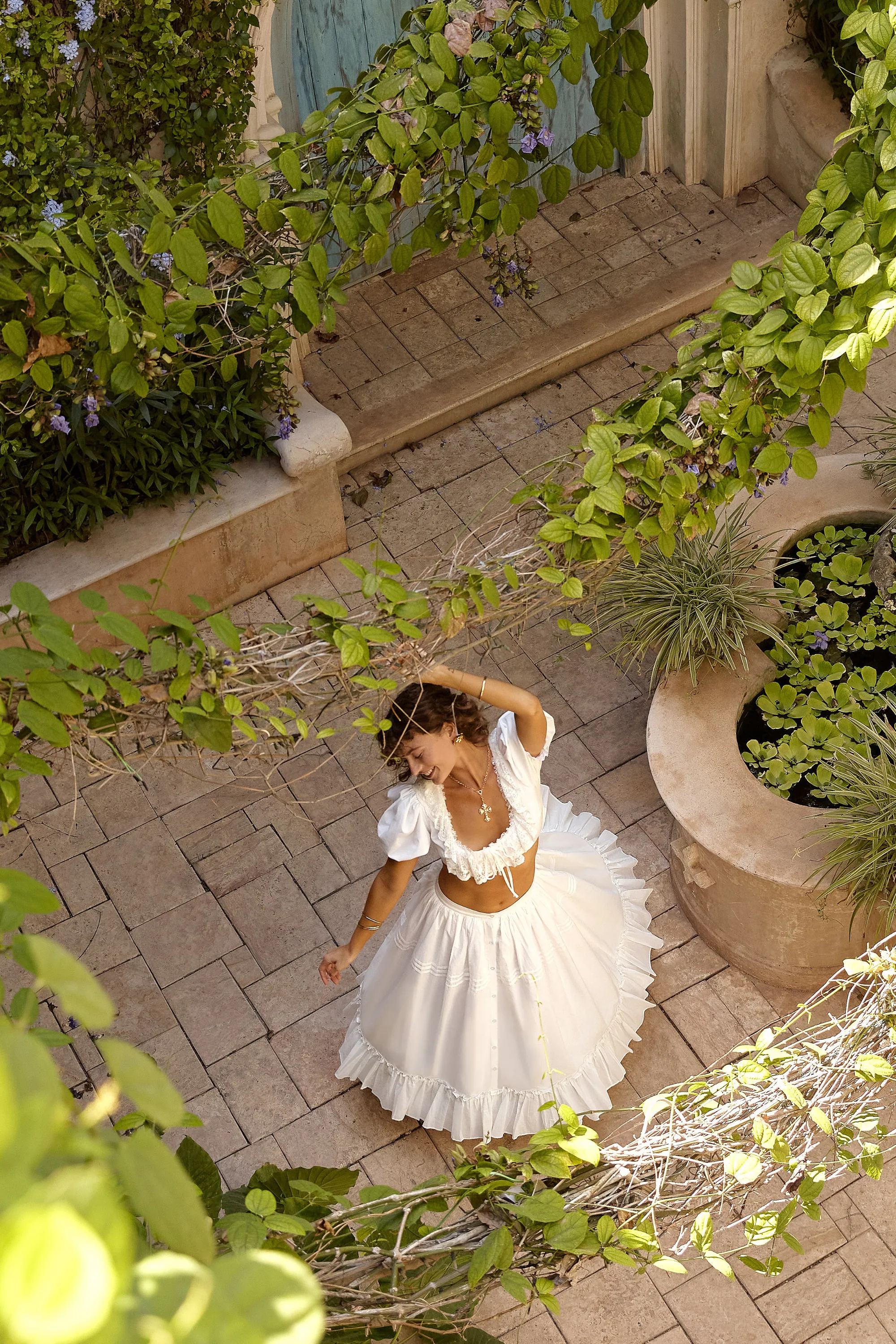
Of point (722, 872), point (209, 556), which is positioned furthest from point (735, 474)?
point (209, 556)

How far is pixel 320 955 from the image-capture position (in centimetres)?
392

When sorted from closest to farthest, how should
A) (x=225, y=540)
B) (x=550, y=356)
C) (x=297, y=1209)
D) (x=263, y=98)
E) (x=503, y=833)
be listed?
1. (x=297, y=1209)
2. (x=503, y=833)
3. (x=263, y=98)
4. (x=225, y=540)
5. (x=550, y=356)

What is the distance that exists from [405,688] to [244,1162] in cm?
154

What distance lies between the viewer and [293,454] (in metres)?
4.34

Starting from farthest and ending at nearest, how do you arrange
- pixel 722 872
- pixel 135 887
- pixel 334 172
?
1. pixel 135 887
2. pixel 722 872
3. pixel 334 172

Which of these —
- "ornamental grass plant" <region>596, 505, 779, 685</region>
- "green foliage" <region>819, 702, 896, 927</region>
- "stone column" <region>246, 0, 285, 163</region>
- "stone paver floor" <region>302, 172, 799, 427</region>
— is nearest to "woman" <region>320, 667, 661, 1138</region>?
"ornamental grass plant" <region>596, 505, 779, 685</region>

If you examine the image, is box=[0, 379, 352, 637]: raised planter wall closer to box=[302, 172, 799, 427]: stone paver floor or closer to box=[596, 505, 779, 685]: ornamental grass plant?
box=[302, 172, 799, 427]: stone paver floor

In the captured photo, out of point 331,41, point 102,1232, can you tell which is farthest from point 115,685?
point 331,41

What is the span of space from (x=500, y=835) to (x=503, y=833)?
0.03 feet

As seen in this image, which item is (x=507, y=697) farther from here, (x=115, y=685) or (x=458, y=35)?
(x=458, y=35)

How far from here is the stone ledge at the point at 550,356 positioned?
197 inches

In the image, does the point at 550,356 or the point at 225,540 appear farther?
the point at 550,356

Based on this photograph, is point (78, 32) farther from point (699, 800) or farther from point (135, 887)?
point (699, 800)

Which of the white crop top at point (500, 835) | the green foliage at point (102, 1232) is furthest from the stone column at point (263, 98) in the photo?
the green foliage at point (102, 1232)
